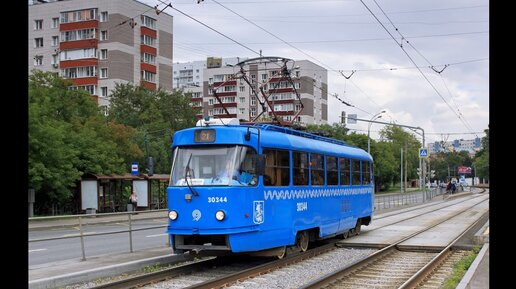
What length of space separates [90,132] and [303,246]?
88.1 ft

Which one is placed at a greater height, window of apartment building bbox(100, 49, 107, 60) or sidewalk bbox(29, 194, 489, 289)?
window of apartment building bbox(100, 49, 107, 60)

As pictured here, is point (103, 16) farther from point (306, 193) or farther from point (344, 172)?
point (306, 193)

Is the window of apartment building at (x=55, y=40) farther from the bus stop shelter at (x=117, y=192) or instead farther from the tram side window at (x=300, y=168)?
the tram side window at (x=300, y=168)

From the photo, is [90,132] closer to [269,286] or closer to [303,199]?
[303,199]

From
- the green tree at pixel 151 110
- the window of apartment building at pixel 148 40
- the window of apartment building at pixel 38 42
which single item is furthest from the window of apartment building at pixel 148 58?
the window of apartment building at pixel 38 42

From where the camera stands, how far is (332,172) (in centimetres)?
1644

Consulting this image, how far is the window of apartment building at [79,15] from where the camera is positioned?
64750 mm

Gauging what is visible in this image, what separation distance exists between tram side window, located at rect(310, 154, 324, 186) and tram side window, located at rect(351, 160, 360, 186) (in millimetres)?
3421

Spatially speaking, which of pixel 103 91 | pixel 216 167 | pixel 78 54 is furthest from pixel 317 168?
pixel 78 54

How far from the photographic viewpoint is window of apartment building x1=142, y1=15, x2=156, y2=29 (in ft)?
218

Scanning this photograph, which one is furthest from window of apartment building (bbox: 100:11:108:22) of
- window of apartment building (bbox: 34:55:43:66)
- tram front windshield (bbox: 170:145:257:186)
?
tram front windshield (bbox: 170:145:257:186)

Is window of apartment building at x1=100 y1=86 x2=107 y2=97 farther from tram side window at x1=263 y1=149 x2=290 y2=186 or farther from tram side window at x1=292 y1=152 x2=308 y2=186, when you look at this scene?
tram side window at x1=263 y1=149 x2=290 y2=186

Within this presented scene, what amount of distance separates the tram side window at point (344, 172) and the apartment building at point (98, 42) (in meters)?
47.3
